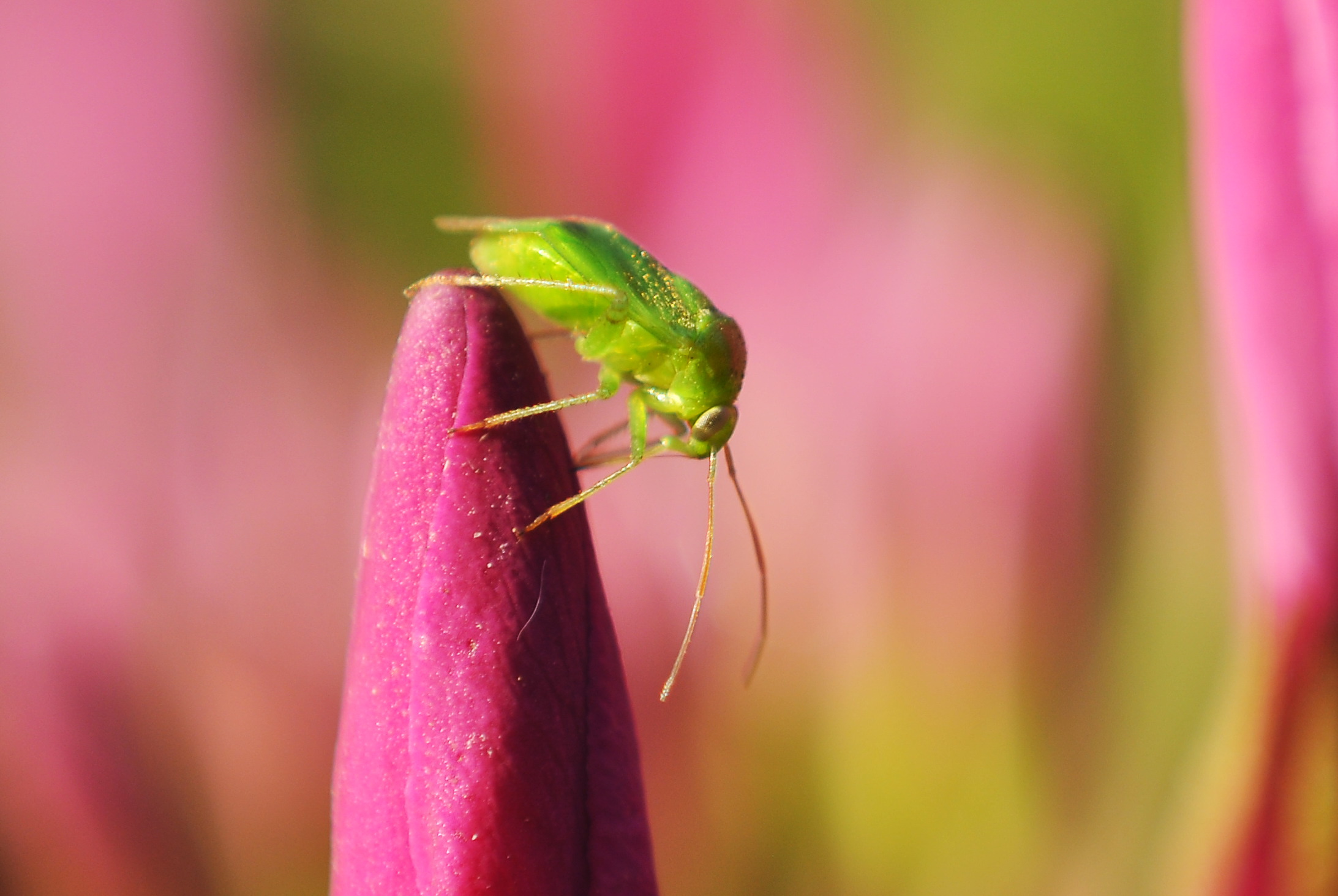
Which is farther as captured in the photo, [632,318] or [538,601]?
[632,318]

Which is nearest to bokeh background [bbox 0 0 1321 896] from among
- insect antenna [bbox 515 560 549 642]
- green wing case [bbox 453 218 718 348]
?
green wing case [bbox 453 218 718 348]

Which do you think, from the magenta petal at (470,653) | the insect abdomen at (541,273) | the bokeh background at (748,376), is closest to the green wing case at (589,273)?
the insect abdomen at (541,273)

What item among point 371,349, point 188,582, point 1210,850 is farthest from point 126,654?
point 1210,850

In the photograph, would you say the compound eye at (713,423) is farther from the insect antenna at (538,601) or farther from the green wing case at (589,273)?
the insect antenna at (538,601)

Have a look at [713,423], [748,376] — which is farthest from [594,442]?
[748,376]

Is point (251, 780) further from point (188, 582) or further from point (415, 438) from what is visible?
point (415, 438)

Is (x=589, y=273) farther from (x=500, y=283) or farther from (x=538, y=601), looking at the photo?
(x=538, y=601)
